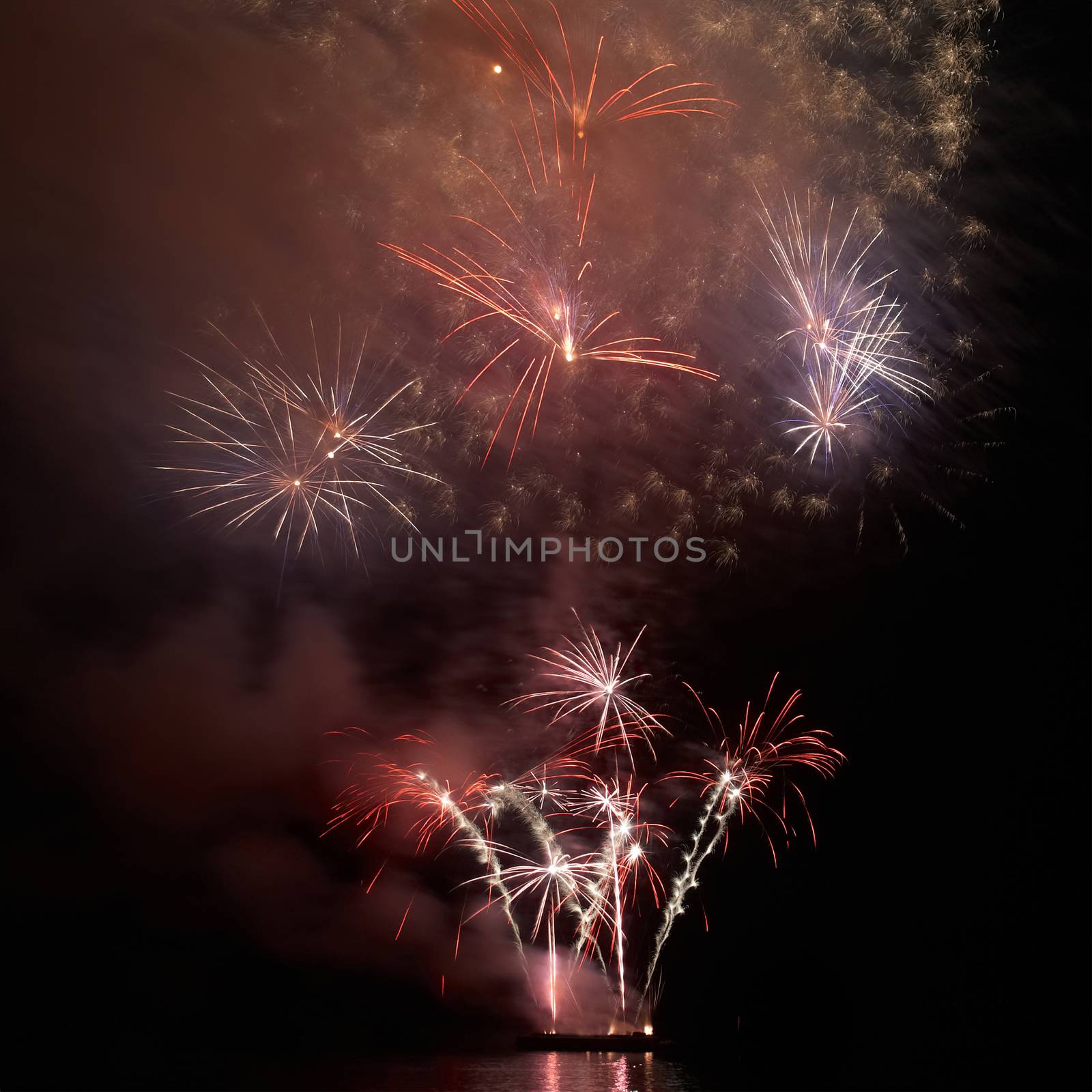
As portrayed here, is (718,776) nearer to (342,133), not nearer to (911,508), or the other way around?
(911,508)

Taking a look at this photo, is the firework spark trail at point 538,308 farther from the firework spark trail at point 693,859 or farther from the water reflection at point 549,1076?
the water reflection at point 549,1076

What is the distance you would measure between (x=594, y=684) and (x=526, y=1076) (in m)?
5.17

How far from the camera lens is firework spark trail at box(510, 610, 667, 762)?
7.74 m

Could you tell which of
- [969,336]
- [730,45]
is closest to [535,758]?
[969,336]

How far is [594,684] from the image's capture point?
773 centimetres

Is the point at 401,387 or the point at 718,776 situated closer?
the point at 401,387

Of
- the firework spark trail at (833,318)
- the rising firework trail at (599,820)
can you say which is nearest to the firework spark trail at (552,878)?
the rising firework trail at (599,820)

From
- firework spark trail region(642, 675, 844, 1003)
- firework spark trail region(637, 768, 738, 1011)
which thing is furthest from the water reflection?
firework spark trail region(642, 675, 844, 1003)

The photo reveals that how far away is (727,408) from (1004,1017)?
23.8ft

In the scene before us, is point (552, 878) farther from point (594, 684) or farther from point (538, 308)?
point (538, 308)

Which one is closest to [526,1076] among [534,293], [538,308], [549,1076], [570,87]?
[549,1076]

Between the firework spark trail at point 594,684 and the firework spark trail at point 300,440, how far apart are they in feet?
6.53

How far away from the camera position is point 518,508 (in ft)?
24.0

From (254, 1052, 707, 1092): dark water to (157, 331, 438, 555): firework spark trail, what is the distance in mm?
6374
